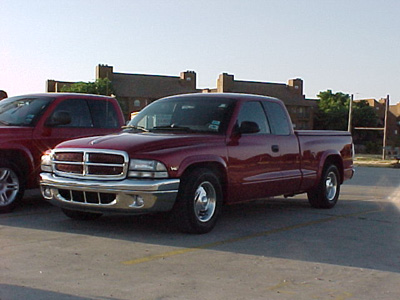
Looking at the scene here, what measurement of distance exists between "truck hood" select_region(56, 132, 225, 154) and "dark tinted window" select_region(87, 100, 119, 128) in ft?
8.99

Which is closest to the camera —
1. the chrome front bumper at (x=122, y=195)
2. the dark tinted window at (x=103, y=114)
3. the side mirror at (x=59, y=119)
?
the chrome front bumper at (x=122, y=195)

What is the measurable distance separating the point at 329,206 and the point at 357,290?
18.2ft

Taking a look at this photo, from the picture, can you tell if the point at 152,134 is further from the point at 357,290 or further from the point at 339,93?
the point at 339,93

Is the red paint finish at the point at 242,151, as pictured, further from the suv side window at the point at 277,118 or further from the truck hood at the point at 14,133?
the truck hood at the point at 14,133

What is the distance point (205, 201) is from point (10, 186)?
3.28 m

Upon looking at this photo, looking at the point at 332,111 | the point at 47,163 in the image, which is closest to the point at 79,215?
the point at 47,163

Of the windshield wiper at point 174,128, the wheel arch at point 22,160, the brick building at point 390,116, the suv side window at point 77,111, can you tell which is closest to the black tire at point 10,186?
the wheel arch at point 22,160

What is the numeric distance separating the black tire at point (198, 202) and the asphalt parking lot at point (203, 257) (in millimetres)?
173

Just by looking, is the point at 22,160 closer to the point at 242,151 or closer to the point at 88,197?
the point at 88,197

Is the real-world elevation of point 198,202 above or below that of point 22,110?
below

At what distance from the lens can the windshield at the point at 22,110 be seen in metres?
9.97

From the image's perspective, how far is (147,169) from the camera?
24.4ft

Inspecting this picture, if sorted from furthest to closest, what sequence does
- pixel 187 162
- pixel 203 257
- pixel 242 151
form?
pixel 242 151 < pixel 187 162 < pixel 203 257

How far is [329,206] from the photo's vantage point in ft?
36.1
